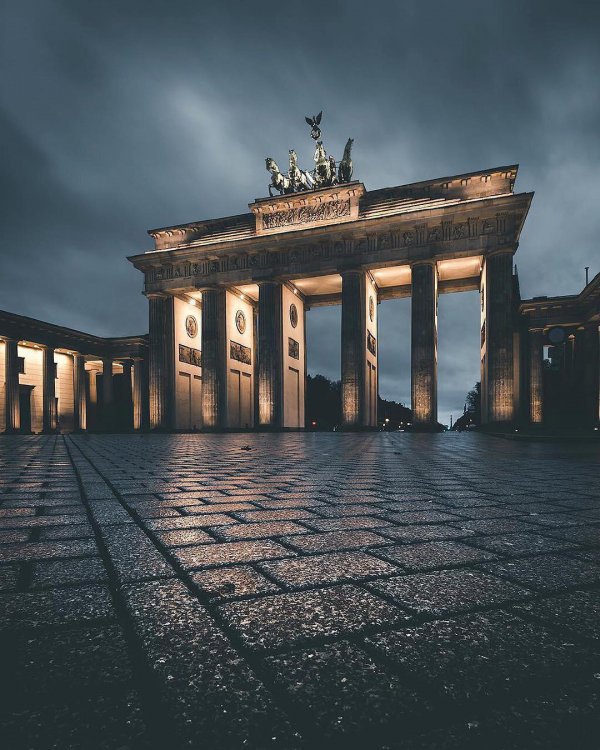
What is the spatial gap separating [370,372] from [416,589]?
1196 inches

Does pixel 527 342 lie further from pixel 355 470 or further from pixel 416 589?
pixel 416 589

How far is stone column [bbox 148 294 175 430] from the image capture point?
33594mm

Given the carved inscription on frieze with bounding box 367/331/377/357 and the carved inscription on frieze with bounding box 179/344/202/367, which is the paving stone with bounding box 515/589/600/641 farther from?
the carved inscription on frieze with bounding box 179/344/202/367

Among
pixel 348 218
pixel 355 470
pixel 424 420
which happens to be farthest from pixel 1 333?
pixel 355 470

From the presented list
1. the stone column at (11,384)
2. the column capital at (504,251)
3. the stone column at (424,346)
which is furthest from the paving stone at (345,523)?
the stone column at (11,384)

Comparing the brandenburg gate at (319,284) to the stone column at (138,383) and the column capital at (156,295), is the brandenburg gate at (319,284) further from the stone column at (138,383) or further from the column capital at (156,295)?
the stone column at (138,383)

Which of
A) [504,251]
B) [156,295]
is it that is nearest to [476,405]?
[504,251]

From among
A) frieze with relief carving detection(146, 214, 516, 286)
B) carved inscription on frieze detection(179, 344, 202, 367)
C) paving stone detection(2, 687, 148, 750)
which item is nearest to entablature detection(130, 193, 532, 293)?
frieze with relief carving detection(146, 214, 516, 286)

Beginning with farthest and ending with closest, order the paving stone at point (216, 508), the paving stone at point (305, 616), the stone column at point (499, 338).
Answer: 1. the stone column at point (499, 338)
2. the paving stone at point (216, 508)
3. the paving stone at point (305, 616)

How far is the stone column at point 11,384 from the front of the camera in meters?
34.0

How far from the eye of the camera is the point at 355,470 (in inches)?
225

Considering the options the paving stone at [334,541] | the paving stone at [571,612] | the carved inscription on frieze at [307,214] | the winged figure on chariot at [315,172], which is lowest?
the paving stone at [334,541]

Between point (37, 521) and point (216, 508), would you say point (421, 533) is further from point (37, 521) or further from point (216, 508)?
point (37, 521)

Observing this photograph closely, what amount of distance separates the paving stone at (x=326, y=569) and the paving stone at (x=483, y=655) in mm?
445
